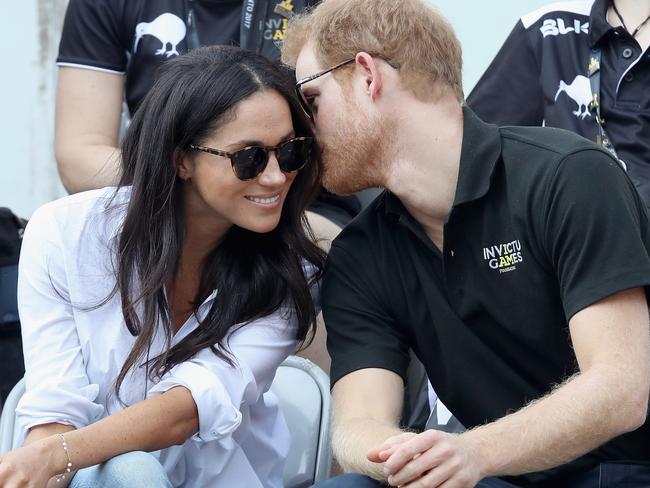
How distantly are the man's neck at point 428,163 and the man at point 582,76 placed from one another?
2.75 ft

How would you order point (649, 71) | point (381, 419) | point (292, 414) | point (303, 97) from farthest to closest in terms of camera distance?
point (649, 71), point (292, 414), point (303, 97), point (381, 419)

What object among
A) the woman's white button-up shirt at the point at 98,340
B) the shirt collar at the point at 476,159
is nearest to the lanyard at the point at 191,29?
the woman's white button-up shirt at the point at 98,340

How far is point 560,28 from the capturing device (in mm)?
3525

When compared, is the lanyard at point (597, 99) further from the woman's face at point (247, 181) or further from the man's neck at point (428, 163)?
the woman's face at point (247, 181)

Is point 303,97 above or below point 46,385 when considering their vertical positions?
above

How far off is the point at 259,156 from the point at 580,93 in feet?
3.96

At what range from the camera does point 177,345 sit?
2693mm

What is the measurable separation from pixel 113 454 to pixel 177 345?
1.10 ft

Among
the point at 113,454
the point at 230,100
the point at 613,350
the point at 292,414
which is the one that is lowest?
the point at 292,414

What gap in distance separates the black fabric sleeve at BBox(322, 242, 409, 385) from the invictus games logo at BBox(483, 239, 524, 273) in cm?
29

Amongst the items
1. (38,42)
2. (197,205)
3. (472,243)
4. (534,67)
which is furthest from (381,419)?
(38,42)

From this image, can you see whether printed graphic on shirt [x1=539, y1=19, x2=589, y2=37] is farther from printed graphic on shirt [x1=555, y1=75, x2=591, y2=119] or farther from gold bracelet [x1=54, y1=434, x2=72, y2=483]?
gold bracelet [x1=54, y1=434, x2=72, y2=483]

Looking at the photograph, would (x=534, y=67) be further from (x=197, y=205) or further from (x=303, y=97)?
(x=197, y=205)

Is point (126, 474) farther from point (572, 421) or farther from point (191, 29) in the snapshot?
point (191, 29)
